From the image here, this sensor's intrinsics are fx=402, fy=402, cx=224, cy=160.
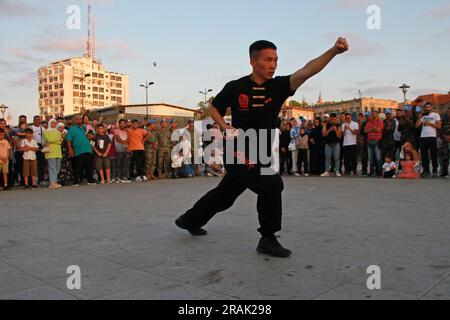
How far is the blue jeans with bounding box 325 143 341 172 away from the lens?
13.1m

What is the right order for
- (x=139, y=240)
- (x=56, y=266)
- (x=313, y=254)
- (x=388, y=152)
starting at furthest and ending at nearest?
(x=388, y=152) → (x=139, y=240) → (x=313, y=254) → (x=56, y=266)

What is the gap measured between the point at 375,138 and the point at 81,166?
29.2 feet

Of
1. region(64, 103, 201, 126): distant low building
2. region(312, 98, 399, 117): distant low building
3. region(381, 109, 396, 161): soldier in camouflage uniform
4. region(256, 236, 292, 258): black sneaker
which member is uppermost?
region(312, 98, 399, 117): distant low building

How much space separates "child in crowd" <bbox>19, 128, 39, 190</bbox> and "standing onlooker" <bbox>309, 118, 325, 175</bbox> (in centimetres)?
860

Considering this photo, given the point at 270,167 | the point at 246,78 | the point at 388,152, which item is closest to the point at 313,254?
the point at 270,167

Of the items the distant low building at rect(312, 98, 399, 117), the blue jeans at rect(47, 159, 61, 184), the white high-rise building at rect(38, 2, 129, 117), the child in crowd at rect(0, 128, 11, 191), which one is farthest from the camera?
the white high-rise building at rect(38, 2, 129, 117)

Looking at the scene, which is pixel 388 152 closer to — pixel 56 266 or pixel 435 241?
pixel 435 241

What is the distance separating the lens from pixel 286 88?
11.7 feet

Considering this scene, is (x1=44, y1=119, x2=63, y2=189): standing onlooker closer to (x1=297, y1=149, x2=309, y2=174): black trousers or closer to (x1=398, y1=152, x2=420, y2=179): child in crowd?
(x1=297, y1=149, x2=309, y2=174): black trousers

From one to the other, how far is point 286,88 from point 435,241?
2.02 meters

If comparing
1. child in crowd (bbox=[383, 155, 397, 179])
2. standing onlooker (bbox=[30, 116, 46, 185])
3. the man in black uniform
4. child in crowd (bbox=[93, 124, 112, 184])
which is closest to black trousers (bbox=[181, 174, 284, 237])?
the man in black uniform

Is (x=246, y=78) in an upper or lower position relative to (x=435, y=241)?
upper

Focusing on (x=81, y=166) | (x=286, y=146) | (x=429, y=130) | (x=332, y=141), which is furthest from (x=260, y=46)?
(x=286, y=146)
